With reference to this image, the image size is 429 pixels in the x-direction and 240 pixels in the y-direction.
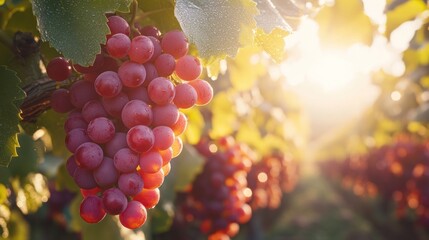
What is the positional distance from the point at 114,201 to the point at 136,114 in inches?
6.8

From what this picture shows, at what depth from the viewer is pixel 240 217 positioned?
108 inches

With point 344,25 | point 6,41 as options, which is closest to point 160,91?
point 6,41

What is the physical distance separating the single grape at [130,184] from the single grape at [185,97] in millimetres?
181

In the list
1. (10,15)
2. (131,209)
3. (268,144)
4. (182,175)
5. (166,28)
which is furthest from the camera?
(268,144)

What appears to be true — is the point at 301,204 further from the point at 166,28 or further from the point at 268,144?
the point at 166,28

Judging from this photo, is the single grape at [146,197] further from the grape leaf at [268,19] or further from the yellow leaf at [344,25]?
the yellow leaf at [344,25]

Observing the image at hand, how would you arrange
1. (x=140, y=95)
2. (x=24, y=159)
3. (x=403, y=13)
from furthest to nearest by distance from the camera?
(x=24, y=159) → (x=403, y=13) → (x=140, y=95)

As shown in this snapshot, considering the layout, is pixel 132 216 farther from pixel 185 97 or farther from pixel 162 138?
pixel 185 97

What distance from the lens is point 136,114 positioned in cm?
107

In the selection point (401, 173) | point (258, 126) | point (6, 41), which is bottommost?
point (401, 173)

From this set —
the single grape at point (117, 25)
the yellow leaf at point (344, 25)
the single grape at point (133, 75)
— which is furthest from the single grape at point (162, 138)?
the yellow leaf at point (344, 25)

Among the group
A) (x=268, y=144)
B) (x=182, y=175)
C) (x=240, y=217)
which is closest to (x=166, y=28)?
(x=182, y=175)

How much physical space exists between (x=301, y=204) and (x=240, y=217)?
1821cm

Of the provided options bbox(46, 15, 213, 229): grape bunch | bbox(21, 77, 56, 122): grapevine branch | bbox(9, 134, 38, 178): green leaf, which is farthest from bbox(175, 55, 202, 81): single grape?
bbox(9, 134, 38, 178): green leaf
